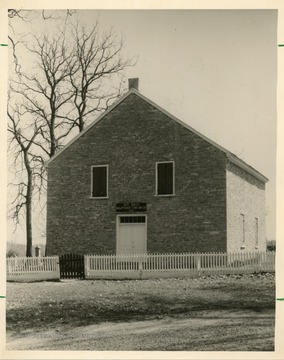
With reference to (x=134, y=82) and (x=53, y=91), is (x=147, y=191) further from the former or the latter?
(x=53, y=91)

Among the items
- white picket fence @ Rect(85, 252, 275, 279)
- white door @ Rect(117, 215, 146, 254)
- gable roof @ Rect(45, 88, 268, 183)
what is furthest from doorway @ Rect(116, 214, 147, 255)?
gable roof @ Rect(45, 88, 268, 183)

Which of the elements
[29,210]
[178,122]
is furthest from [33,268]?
[178,122]

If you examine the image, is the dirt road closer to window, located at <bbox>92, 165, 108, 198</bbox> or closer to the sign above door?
the sign above door

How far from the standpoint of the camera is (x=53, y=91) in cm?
727

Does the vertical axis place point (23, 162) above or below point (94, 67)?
below

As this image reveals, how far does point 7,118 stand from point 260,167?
258cm

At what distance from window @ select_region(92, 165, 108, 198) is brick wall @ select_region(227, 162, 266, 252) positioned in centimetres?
143

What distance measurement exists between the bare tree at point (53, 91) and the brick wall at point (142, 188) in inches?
11.6

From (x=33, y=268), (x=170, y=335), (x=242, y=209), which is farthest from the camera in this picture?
(x=242, y=209)

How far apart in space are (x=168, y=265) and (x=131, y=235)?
2.12 ft

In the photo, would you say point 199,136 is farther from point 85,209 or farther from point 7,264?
point 7,264

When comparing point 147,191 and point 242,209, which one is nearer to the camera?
point 242,209

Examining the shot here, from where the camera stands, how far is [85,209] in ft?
25.7

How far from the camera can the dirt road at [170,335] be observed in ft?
21.4
